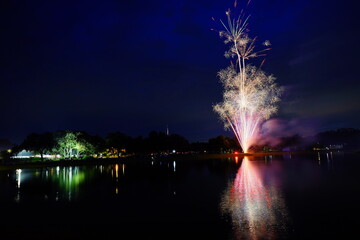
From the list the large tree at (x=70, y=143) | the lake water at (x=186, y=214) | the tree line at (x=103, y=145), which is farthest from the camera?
the large tree at (x=70, y=143)

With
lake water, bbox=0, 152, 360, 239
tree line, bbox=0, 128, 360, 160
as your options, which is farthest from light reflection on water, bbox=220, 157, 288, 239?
tree line, bbox=0, 128, 360, 160

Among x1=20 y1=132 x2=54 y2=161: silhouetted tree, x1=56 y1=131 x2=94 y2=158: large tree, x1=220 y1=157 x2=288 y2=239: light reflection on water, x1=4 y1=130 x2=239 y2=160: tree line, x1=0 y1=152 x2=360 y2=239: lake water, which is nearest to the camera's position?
x1=220 y1=157 x2=288 y2=239: light reflection on water

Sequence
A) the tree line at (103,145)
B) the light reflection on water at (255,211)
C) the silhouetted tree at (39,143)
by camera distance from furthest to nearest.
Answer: the tree line at (103,145) < the silhouetted tree at (39,143) < the light reflection on water at (255,211)

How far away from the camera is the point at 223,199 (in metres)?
16.2

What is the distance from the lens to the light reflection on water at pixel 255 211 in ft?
32.9

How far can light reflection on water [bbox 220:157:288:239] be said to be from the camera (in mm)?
10031

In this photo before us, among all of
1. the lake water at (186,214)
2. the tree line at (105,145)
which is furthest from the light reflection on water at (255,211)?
the tree line at (105,145)

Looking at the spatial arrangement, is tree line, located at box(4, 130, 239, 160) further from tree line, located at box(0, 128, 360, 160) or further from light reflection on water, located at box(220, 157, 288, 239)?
light reflection on water, located at box(220, 157, 288, 239)

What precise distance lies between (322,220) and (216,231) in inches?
203

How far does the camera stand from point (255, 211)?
13.0 metres

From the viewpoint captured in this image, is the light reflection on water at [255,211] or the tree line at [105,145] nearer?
the light reflection on water at [255,211]

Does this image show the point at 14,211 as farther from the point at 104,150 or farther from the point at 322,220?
the point at 104,150

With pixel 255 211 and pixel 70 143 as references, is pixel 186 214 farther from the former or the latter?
pixel 70 143

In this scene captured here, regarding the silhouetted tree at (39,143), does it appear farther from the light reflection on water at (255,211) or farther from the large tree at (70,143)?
the light reflection on water at (255,211)
